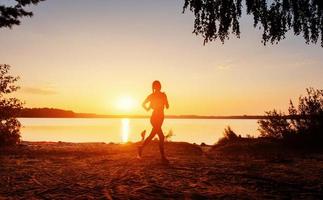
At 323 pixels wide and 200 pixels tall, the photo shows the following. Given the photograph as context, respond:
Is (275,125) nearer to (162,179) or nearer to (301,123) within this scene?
(301,123)

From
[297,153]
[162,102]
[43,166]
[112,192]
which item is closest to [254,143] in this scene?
[297,153]

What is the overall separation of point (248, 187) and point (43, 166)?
5.83m

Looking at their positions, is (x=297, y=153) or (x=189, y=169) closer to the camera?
(x=189, y=169)

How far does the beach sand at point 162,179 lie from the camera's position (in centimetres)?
688

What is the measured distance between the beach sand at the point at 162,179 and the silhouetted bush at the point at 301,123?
386 cm

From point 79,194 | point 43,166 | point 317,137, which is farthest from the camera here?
point 317,137

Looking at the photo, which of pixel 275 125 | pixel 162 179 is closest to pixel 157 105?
pixel 162 179

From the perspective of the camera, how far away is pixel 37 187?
7.65 m

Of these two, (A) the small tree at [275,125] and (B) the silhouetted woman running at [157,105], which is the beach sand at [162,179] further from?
(A) the small tree at [275,125]

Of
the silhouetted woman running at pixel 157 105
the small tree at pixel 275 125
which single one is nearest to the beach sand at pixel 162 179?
the silhouetted woman running at pixel 157 105

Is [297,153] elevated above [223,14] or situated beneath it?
situated beneath

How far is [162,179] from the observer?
829 centimetres

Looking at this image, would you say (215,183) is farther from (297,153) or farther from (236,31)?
(297,153)

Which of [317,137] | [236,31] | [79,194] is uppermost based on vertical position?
[236,31]
